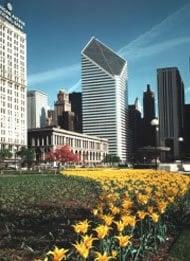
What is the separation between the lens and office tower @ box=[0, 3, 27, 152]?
549 ft

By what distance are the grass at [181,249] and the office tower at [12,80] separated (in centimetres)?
15471

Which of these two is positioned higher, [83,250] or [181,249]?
[83,250]

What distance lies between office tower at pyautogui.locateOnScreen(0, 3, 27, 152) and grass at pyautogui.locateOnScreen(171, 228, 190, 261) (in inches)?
6091

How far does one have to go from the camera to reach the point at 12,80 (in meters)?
173

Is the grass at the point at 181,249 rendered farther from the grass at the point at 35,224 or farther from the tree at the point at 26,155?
the tree at the point at 26,155

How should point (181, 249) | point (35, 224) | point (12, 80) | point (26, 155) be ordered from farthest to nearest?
point (12, 80) → point (26, 155) → point (35, 224) → point (181, 249)

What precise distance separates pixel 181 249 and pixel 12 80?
16790 cm

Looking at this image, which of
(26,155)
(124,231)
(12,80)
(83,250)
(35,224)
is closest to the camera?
(83,250)

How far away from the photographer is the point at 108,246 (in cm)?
823

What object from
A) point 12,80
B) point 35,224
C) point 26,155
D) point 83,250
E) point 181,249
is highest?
point 12,80

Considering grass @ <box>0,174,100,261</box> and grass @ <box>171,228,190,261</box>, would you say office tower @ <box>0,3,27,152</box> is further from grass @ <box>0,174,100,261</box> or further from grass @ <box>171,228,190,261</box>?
grass @ <box>171,228,190,261</box>

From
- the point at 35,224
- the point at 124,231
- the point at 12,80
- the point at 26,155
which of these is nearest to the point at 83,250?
the point at 124,231

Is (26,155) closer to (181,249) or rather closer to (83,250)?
(181,249)

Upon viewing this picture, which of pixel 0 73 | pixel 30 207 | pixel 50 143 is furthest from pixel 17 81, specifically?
pixel 30 207
